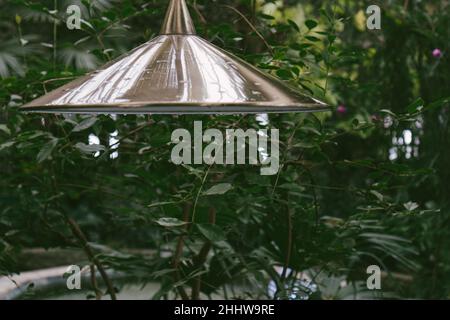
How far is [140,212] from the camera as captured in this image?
199cm

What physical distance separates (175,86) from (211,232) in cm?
78

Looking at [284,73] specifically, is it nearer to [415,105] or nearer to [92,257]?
[415,105]

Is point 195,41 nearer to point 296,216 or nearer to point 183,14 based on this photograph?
point 183,14

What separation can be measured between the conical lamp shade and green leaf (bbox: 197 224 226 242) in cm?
68

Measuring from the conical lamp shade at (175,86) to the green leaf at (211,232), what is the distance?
68 cm

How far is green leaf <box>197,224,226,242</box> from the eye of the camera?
149 centimetres

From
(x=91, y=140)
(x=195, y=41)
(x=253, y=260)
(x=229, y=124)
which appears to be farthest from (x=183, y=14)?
(x=253, y=260)

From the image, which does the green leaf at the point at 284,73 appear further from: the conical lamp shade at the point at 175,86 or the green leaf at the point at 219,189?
the conical lamp shade at the point at 175,86

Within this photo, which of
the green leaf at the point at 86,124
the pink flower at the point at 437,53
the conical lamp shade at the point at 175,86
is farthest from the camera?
the pink flower at the point at 437,53

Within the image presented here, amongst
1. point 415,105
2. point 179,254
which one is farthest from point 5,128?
point 415,105

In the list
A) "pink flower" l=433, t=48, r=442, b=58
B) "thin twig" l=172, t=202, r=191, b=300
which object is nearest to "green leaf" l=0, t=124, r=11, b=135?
"thin twig" l=172, t=202, r=191, b=300

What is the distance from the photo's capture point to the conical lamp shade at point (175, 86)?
74 centimetres

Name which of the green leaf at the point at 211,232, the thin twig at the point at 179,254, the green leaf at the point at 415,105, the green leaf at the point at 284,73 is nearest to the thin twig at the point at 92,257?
the thin twig at the point at 179,254
